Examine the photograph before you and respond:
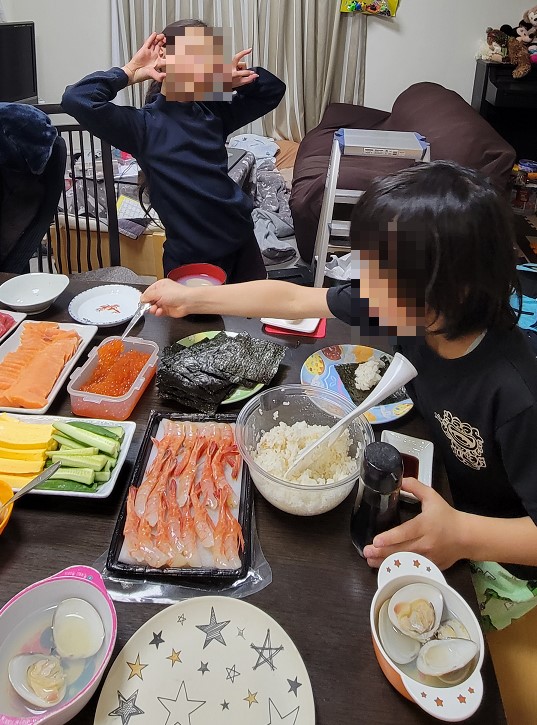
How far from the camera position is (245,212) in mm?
2086

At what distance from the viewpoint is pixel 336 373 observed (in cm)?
125

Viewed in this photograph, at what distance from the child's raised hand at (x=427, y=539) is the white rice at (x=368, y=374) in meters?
0.40

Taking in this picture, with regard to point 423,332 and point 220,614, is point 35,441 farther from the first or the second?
point 423,332

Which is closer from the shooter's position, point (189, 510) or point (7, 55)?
point (189, 510)

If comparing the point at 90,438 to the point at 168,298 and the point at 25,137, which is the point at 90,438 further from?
the point at 25,137

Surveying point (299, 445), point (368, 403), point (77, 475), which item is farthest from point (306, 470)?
point (77, 475)

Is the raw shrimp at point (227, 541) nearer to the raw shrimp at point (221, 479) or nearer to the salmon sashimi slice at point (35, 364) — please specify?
the raw shrimp at point (221, 479)

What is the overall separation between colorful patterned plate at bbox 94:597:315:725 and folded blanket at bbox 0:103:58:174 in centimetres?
165

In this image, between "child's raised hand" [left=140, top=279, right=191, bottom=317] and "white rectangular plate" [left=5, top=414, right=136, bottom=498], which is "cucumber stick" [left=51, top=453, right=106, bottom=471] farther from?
"child's raised hand" [left=140, top=279, right=191, bottom=317]

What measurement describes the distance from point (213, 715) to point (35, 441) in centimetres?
56

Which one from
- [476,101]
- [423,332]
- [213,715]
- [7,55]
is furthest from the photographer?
[476,101]

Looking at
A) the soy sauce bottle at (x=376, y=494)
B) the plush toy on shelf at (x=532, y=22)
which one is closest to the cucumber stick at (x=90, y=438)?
the soy sauce bottle at (x=376, y=494)

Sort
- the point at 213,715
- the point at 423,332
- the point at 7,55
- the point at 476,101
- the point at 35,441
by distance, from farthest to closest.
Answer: the point at 476,101 < the point at 7,55 < the point at 35,441 < the point at 423,332 < the point at 213,715

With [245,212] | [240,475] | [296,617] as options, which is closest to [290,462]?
[240,475]
